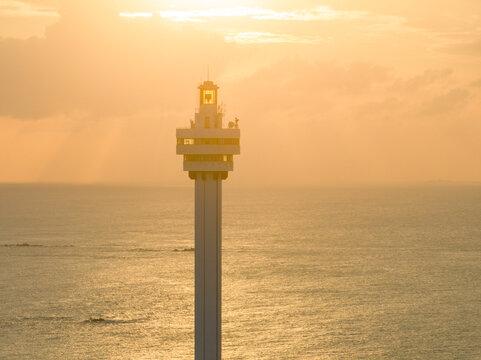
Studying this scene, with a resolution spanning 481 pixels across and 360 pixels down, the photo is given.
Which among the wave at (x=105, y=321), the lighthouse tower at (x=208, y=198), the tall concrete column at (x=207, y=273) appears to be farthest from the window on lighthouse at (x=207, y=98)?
the wave at (x=105, y=321)

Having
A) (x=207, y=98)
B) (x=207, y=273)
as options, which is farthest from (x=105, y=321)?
(x=207, y=98)

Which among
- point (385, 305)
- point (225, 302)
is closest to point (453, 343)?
point (385, 305)

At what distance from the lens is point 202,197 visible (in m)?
89.6

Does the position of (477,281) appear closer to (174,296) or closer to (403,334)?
(403,334)

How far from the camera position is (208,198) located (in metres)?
89.5

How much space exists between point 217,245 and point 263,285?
305ft

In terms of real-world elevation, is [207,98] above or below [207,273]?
above

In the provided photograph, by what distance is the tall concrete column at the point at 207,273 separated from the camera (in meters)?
88.9

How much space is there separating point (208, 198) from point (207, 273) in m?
8.56

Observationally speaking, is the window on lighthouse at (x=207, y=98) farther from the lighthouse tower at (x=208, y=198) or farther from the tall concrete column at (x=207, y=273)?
the tall concrete column at (x=207, y=273)

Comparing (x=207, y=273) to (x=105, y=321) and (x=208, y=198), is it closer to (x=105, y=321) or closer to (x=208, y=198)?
(x=208, y=198)

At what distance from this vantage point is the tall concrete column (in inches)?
3499

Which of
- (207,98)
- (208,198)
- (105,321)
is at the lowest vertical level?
(105,321)

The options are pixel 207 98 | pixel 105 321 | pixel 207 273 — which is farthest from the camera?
pixel 105 321
